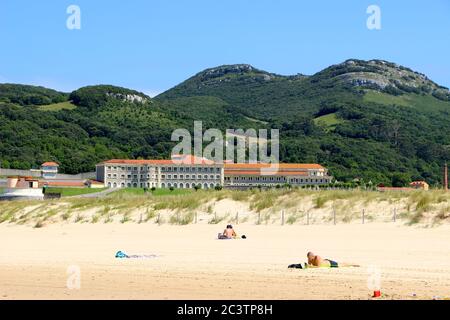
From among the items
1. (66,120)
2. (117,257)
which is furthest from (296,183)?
(117,257)

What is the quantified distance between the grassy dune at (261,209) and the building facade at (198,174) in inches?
3668

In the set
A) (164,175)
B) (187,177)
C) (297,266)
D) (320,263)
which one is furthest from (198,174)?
(320,263)

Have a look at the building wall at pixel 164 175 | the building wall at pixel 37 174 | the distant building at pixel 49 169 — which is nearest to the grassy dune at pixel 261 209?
the building wall at pixel 37 174

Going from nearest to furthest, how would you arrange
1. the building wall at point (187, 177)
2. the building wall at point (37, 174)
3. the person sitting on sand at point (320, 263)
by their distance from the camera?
the person sitting on sand at point (320, 263)
the building wall at point (37, 174)
the building wall at point (187, 177)

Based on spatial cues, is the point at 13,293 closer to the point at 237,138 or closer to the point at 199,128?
the point at 237,138

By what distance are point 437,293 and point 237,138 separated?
168 metres

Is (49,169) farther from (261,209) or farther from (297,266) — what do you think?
(297,266)

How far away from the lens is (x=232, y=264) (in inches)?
677

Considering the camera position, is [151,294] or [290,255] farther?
[290,255]

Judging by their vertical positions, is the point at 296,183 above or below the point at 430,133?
below

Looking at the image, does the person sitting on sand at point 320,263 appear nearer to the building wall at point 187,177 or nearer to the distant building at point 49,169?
the building wall at point 187,177

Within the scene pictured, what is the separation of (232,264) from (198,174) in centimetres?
12216

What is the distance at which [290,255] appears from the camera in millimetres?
18797

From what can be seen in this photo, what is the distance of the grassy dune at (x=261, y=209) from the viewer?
85.7 ft
